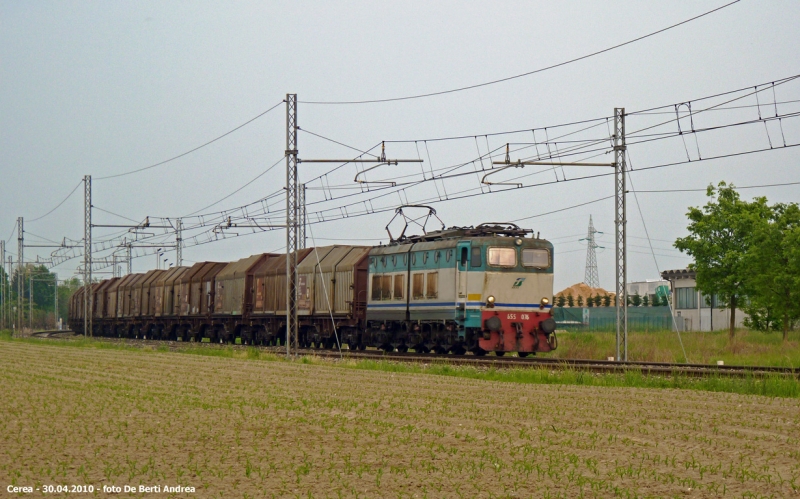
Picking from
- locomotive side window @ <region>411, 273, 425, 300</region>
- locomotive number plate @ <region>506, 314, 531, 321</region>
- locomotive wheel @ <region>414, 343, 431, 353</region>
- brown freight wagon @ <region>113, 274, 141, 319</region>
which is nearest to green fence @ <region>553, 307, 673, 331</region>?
brown freight wagon @ <region>113, 274, 141, 319</region>

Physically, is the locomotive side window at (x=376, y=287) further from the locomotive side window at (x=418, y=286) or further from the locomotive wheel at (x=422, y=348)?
the locomotive side window at (x=418, y=286)

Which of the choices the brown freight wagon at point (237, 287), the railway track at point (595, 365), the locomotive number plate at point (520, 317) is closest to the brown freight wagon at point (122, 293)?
the brown freight wagon at point (237, 287)

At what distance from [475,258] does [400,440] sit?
17443 millimetres

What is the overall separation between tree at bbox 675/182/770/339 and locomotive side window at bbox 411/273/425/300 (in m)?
22.0

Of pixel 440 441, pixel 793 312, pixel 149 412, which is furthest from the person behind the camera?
pixel 793 312

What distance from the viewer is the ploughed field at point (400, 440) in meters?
9.86

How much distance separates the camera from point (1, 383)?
71.4 ft

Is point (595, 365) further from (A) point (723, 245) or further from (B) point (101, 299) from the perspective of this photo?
(B) point (101, 299)

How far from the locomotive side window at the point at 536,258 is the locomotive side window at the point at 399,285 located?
471cm

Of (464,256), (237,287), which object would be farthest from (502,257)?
(237,287)

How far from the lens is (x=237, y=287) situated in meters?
48.1

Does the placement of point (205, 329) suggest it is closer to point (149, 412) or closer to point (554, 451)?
point (149, 412)

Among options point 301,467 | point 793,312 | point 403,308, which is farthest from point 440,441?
point 793,312

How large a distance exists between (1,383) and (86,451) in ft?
37.0
